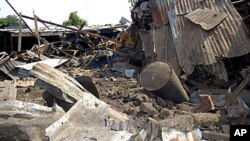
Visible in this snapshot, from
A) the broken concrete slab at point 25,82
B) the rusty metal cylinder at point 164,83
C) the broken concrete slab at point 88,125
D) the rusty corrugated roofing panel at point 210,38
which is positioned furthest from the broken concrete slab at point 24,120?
the broken concrete slab at point 25,82

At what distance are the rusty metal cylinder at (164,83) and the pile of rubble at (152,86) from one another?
23 mm

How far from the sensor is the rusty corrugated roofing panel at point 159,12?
11.5 metres

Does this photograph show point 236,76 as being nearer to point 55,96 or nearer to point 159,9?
point 159,9

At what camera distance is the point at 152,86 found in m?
8.77

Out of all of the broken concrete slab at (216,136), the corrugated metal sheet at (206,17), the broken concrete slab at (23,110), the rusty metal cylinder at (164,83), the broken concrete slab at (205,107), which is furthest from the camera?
the corrugated metal sheet at (206,17)

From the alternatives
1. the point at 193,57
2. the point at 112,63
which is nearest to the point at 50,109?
the point at 193,57

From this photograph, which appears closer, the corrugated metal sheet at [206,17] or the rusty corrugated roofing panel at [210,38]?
the rusty corrugated roofing panel at [210,38]

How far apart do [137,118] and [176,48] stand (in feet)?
11.5

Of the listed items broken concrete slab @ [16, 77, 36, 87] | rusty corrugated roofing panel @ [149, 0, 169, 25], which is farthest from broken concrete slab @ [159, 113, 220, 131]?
broken concrete slab @ [16, 77, 36, 87]

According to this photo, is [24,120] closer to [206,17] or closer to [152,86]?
[152,86]

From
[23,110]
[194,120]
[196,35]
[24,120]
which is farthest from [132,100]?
[24,120]

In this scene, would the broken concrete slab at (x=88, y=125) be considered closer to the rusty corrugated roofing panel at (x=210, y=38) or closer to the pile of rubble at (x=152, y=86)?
the pile of rubble at (x=152, y=86)

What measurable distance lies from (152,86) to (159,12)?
378cm

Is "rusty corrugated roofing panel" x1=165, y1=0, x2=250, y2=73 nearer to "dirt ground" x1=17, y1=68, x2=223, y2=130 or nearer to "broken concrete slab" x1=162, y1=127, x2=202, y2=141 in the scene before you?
"dirt ground" x1=17, y1=68, x2=223, y2=130
